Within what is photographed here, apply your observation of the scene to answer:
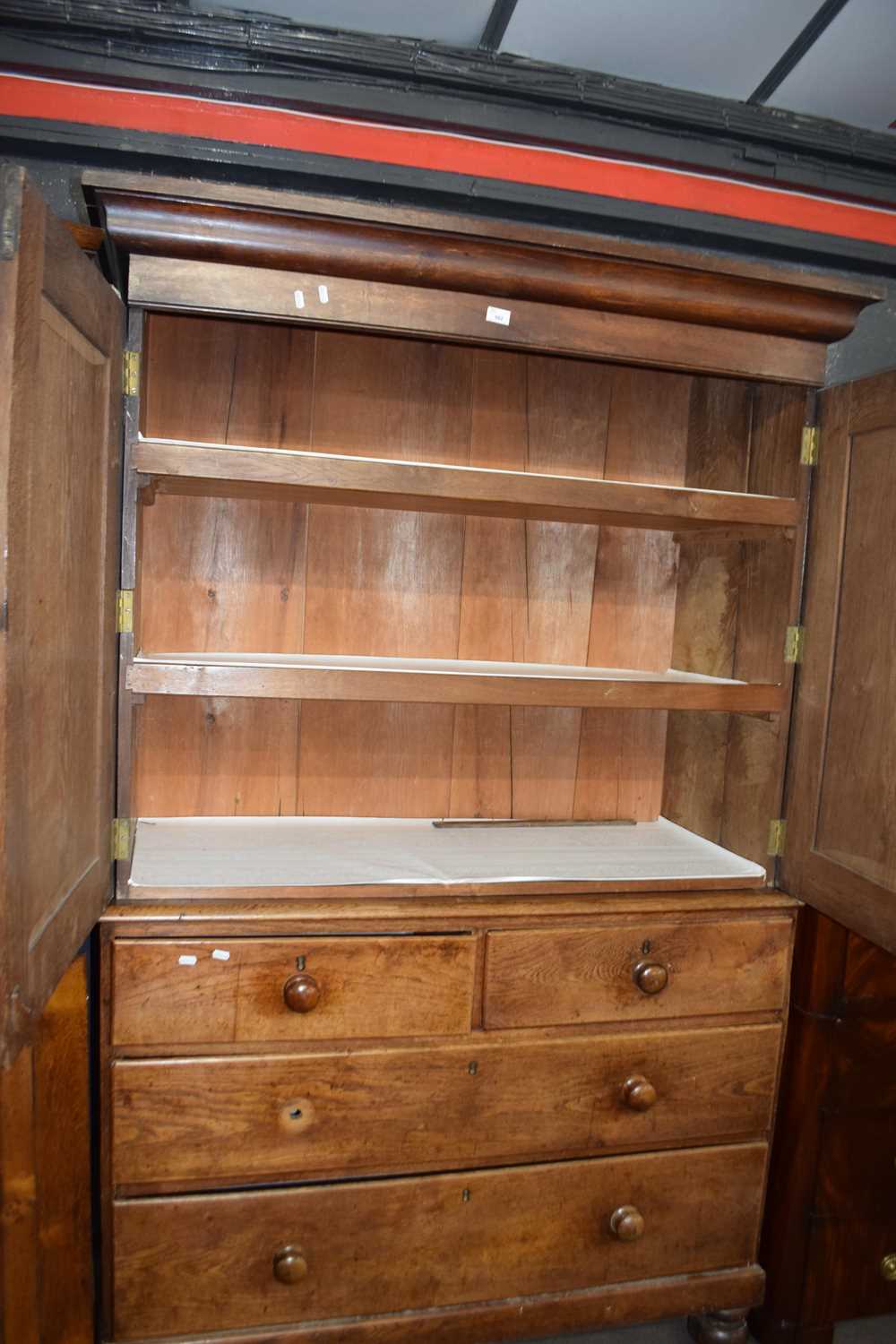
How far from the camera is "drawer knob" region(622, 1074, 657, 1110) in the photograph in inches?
61.3

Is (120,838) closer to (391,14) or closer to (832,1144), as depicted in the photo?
(832,1144)

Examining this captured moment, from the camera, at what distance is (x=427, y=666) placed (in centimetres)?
174

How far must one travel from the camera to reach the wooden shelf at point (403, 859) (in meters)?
1.49

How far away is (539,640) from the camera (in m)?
1.97

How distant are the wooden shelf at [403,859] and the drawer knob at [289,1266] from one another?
0.60 meters

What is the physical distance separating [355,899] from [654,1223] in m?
0.85

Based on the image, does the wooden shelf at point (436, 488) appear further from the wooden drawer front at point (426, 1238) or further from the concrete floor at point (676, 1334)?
the concrete floor at point (676, 1334)

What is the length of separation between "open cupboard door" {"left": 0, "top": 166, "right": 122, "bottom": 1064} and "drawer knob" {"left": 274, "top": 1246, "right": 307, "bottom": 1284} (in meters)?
0.67

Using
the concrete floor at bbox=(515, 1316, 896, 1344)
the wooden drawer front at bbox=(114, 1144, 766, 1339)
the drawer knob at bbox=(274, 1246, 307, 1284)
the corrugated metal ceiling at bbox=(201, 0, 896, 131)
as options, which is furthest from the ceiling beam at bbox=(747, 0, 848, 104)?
the concrete floor at bbox=(515, 1316, 896, 1344)

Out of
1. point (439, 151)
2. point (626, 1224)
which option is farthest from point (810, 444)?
point (626, 1224)

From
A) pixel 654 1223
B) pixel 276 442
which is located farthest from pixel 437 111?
pixel 654 1223

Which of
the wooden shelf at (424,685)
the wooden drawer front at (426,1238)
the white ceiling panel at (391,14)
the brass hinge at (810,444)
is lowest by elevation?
the wooden drawer front at (426,1238)

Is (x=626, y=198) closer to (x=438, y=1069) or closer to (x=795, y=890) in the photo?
(x=795, y=890)

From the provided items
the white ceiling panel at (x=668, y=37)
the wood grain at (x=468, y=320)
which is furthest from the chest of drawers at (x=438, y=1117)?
the white ceiling panel at (x=668, y=37)
